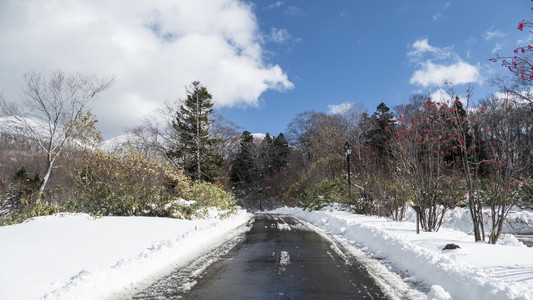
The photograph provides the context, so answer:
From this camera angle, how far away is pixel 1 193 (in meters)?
17.7

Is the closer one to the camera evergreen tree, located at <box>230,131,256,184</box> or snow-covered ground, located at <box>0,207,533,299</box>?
snow-covered ground, located at <box>0,207,533,299</box>

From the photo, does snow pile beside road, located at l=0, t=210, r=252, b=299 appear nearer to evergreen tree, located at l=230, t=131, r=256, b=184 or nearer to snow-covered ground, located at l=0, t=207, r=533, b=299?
snow-covered ground, located at l=0, t=207, r=533, b=299

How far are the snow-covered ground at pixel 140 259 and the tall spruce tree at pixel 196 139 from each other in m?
19.2

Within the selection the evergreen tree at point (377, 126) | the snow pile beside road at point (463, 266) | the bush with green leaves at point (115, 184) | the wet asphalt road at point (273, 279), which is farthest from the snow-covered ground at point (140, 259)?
the evergreen tree at point (377, 126)

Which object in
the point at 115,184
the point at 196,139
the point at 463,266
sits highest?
the point at 196,139

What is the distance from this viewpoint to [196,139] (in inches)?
1169

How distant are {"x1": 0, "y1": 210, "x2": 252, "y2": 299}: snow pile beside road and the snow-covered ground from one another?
11 millimetres

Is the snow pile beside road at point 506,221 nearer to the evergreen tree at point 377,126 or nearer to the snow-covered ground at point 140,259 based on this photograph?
the snow-covered ground at point 140,259

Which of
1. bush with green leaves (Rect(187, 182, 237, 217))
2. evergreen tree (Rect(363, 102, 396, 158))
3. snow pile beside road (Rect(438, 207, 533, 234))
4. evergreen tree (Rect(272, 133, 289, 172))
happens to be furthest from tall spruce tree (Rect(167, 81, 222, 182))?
evergreen tree (Rect(272, 133, 289, 172))

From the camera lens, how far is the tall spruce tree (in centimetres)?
2942

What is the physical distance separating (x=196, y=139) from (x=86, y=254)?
77.5 ft

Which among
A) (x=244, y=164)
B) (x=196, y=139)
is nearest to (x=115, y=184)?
(x=196, y=139)

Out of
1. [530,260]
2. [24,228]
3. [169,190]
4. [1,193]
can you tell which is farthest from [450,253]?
[1,193]

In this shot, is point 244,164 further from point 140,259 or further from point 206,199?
point 140,259
